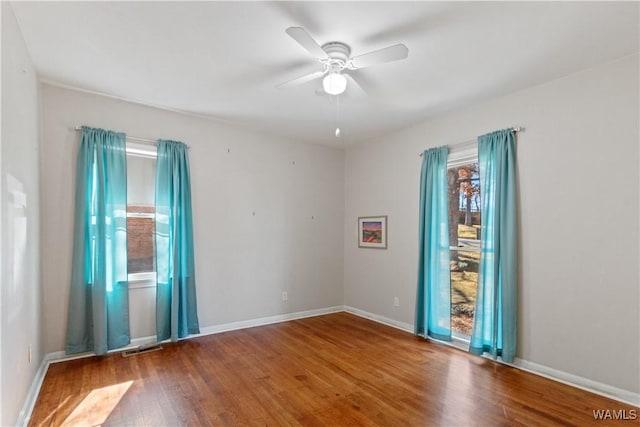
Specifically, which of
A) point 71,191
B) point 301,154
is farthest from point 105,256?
point 301,154

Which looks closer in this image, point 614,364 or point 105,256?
point 614,364

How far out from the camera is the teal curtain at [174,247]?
3.82 metres

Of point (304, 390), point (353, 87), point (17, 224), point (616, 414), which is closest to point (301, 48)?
point (353, 87)

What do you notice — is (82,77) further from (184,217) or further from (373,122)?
(373,122)

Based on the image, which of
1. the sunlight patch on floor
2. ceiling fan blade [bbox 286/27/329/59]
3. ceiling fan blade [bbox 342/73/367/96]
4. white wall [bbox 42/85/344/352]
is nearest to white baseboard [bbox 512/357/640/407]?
white wall [bbox 42/85/344/352]

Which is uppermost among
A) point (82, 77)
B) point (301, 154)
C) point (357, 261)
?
point (82, 77)

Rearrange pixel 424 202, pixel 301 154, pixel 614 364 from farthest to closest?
pixel 301 154 < pixel 424 202 < pixel 614 364

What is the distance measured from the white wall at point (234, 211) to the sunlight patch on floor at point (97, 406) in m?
1.00

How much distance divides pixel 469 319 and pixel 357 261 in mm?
1953

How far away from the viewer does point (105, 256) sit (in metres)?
3.45

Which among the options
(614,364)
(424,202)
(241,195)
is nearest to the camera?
(614,364)

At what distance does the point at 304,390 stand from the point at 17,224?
2436 mm

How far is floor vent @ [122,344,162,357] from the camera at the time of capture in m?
3.54

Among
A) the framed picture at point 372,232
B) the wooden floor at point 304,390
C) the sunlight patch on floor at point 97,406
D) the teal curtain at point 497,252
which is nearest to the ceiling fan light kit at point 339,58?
the teal curtain at point 497,252
